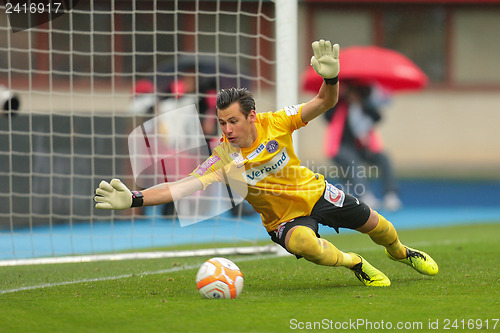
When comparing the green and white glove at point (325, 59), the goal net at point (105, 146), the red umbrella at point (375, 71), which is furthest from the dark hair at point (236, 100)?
the red umbrella at point (375, 71)

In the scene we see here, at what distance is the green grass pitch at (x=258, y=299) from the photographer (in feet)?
12.5

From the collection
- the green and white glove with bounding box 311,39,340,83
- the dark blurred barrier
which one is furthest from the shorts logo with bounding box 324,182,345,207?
the dark blurred barrier

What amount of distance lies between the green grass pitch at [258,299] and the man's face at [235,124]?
98cm

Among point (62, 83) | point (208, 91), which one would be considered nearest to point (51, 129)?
point (208, 91)

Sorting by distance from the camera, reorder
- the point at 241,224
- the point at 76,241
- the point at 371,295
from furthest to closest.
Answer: the point at 241,224 < the point at 76,241 < the point at 371,295

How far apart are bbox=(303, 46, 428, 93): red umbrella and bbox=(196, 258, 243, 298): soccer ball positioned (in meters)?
9.37

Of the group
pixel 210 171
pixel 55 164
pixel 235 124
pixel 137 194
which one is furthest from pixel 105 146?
pixel 137 194

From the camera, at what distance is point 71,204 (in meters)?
10.1

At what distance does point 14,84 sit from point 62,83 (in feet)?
2.84

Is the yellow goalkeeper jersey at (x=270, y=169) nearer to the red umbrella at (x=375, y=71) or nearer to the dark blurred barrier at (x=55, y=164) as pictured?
the dark blurred barrier at (x=55, y=164)

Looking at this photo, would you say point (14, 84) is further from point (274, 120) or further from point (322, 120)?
point (274, 120)

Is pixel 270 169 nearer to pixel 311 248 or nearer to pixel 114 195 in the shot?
pixel 311 248

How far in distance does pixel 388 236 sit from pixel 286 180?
2.75 ft

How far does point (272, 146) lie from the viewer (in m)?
5.05
